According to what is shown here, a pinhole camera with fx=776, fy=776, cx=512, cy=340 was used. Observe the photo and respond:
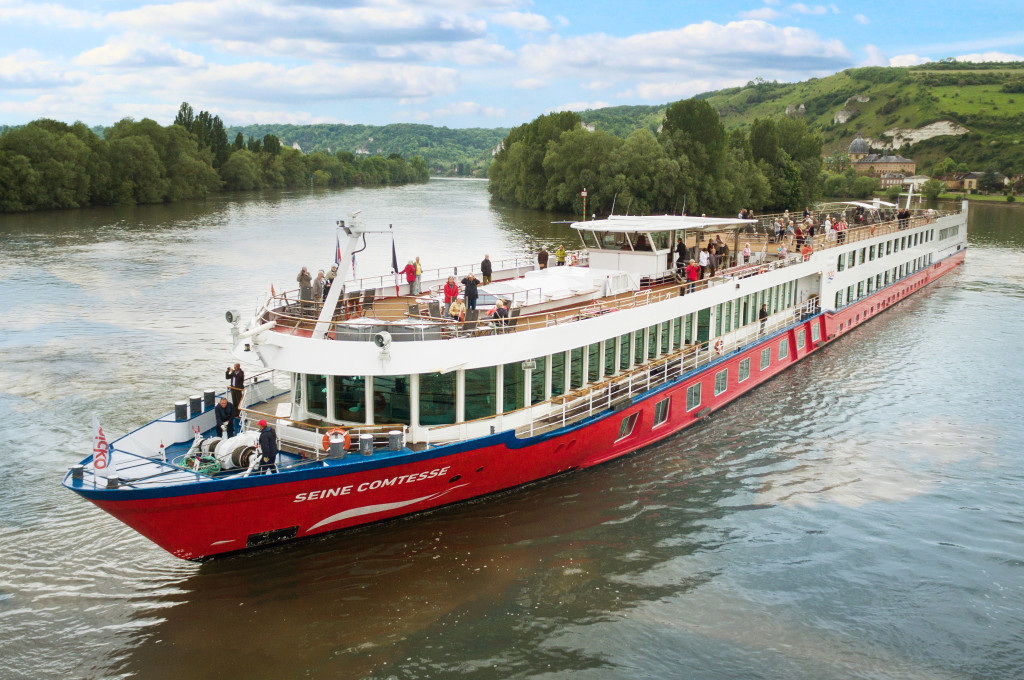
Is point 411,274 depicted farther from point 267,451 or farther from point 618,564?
point 618,564

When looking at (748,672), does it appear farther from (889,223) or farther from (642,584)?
(889,223)

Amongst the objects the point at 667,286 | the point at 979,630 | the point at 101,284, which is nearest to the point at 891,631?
the point at 979,630

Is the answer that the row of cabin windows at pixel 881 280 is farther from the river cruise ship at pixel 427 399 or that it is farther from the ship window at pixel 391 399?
the ship window at pixel 391 399

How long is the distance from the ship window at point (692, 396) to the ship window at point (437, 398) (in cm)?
811

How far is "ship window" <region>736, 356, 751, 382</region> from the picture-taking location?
76.9ft

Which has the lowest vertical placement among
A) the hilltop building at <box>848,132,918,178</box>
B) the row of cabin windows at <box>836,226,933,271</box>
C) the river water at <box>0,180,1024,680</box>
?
the river water at <box>0,180,1024,680</box>

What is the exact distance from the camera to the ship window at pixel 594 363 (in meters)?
18.2

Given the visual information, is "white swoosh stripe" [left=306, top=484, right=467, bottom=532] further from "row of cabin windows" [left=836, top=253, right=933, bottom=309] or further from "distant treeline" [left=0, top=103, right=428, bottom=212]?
"distant treeline" [left=0, top=103, right=428, bottom=212]

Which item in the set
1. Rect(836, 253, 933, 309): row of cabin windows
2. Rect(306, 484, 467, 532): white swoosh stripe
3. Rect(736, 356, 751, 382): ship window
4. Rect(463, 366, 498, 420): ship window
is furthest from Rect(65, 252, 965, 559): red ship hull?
Rect(836, 253, 933, 309): row of cabin windows

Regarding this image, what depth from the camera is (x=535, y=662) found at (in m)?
11.8

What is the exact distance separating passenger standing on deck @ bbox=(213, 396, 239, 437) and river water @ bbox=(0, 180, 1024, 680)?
8.32 ft

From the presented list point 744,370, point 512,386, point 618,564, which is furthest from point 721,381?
point 618,564

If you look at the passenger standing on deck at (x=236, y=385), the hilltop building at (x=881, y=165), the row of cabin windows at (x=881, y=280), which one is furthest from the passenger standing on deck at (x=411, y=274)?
the hilltop building at (x=881, y=165)

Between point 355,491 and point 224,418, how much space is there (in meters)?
3.49
